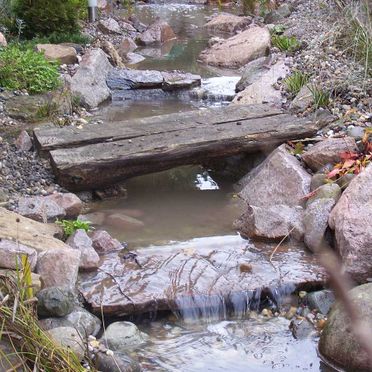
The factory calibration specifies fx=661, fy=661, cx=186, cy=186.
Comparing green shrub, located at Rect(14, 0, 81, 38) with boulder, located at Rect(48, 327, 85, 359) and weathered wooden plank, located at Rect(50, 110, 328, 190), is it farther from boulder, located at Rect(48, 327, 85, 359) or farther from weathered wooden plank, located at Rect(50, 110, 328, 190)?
boulder, located at Rect(48, 327, 85, 359)

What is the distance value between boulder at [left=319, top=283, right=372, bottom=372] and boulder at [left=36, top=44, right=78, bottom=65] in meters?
5.32

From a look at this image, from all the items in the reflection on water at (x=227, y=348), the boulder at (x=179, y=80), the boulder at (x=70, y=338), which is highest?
the boulder at (x=179, y=80)

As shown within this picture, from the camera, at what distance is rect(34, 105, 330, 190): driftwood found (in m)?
5.12

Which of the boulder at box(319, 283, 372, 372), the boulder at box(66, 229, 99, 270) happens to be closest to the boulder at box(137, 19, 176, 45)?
the boulder at box(66, 229, 99, 270)

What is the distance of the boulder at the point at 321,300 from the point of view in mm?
3928

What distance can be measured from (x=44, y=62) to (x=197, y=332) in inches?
155

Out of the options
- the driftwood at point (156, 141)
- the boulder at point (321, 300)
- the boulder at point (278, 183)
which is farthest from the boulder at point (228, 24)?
the boulder at point (321, 300)

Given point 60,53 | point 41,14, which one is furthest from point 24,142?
point 41,14

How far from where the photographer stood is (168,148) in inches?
207

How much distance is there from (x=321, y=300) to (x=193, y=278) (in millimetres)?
782

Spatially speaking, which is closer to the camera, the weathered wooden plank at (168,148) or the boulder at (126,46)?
the weathered wooden plank at (168,148)

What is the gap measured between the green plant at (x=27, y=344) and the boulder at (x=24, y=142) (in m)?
2.76

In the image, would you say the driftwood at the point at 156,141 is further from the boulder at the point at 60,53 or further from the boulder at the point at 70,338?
the boulder at the point at 60,53

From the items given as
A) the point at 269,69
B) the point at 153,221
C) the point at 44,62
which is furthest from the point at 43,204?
the point at 269,69
